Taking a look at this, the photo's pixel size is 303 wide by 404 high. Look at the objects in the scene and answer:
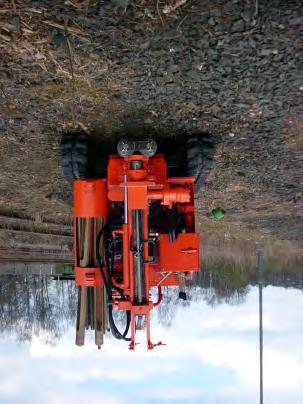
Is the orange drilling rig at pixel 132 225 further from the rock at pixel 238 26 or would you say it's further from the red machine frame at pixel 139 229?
the rock at pixel 238 26

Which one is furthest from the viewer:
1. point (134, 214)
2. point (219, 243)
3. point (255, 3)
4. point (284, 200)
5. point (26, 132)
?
point (219, 243)

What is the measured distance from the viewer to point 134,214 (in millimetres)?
2824

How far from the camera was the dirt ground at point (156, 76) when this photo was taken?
2250 mm

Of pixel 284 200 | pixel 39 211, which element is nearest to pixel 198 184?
pixel 284 200

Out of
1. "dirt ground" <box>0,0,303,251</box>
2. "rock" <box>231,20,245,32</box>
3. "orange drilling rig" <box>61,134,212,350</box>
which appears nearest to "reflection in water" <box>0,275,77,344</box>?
"dirt ground" <box>0,0,303,251</box>

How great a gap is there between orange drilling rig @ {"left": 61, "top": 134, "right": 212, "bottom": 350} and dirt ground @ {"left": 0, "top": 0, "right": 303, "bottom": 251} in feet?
0.71

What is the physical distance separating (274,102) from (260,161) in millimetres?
A: 851

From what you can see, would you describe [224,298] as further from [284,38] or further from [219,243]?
[284,38]

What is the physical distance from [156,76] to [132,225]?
0.85m

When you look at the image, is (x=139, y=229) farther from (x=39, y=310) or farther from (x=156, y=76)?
(x=39, y=310)

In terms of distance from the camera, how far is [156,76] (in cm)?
261

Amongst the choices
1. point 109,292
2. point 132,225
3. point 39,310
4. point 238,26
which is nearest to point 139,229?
point 132,225

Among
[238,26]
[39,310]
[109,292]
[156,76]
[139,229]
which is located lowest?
[39,310]

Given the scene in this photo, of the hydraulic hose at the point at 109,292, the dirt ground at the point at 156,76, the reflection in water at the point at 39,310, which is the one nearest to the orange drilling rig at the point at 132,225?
the hydraulic hose at the point at 109,292
